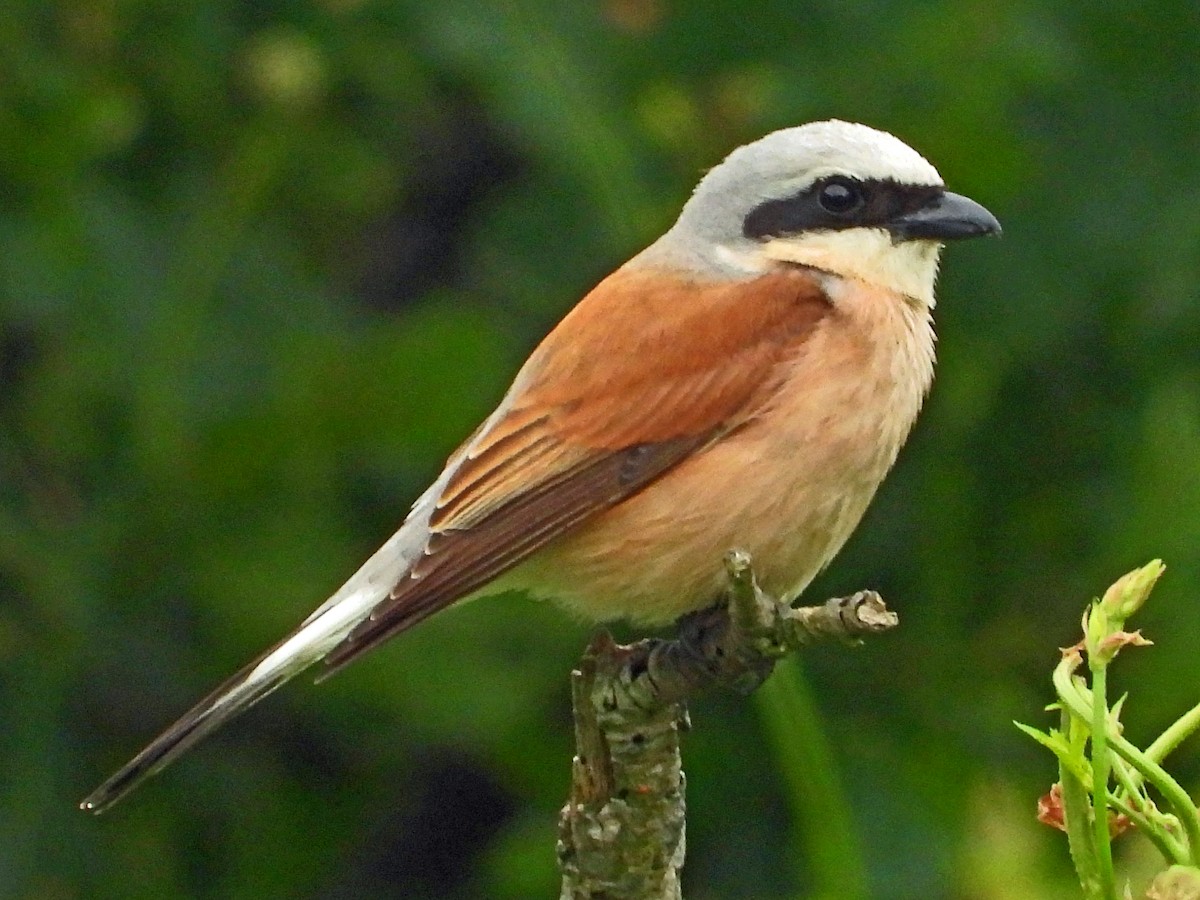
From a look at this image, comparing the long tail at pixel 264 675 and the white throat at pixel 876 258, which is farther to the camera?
the white throat at pixel 876 258

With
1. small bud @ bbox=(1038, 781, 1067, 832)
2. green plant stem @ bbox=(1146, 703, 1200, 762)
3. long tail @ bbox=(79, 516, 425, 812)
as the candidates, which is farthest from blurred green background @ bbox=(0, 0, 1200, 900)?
green plant stem @ bbox=(1146, 703, 1200, 762)

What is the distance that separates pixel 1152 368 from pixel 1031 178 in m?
0.54

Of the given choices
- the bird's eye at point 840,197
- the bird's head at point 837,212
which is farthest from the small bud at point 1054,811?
the bird's eye at point 840,197

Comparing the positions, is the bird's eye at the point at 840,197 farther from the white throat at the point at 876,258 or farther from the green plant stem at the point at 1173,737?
the green plant stem at the point at 1173,737

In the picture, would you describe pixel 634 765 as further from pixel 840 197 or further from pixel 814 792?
Result: pixel 840 197

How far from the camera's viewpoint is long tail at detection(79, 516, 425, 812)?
3543 millimetres

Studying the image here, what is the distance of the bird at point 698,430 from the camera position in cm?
368

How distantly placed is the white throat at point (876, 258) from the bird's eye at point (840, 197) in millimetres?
44

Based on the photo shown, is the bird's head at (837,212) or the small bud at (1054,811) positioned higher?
the bird's head at (837,212)

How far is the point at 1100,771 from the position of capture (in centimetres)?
222

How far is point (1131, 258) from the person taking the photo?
5023 mm

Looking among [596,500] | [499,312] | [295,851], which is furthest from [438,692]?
[596,500]

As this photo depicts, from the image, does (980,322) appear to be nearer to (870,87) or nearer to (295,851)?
(870,87)

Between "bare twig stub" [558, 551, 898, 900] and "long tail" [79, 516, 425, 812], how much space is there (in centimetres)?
53
